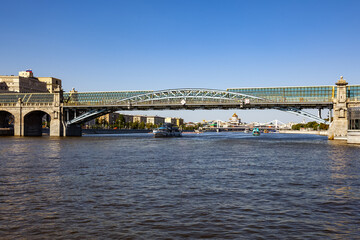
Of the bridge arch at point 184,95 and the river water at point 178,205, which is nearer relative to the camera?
the river water at point 178,205

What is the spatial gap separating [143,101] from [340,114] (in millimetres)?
49396

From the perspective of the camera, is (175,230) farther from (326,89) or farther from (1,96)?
(1,96)

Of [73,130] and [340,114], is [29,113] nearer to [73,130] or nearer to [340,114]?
[73,130]

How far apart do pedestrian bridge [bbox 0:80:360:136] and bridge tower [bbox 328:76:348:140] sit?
3.23 meters

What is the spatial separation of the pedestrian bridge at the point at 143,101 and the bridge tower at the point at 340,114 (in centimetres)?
323

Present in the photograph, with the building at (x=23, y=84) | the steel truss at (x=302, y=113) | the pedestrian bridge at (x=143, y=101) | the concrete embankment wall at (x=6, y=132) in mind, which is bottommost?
the concrete embankment wall at (x=6, y=132)

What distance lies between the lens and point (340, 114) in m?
73.2

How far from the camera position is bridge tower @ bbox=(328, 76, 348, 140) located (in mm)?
72562

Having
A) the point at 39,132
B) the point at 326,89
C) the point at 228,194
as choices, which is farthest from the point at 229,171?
the point at 39,132

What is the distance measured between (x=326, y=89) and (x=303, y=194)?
245 ft

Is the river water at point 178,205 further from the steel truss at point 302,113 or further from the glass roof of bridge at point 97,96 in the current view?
the glass roof of bridge at point 97,96

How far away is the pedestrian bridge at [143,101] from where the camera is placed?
83.9m

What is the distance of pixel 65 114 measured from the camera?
102062mm

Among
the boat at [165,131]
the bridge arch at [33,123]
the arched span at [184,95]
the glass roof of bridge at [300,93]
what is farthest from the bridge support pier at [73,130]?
the glass roof of bridge at [300,93]
